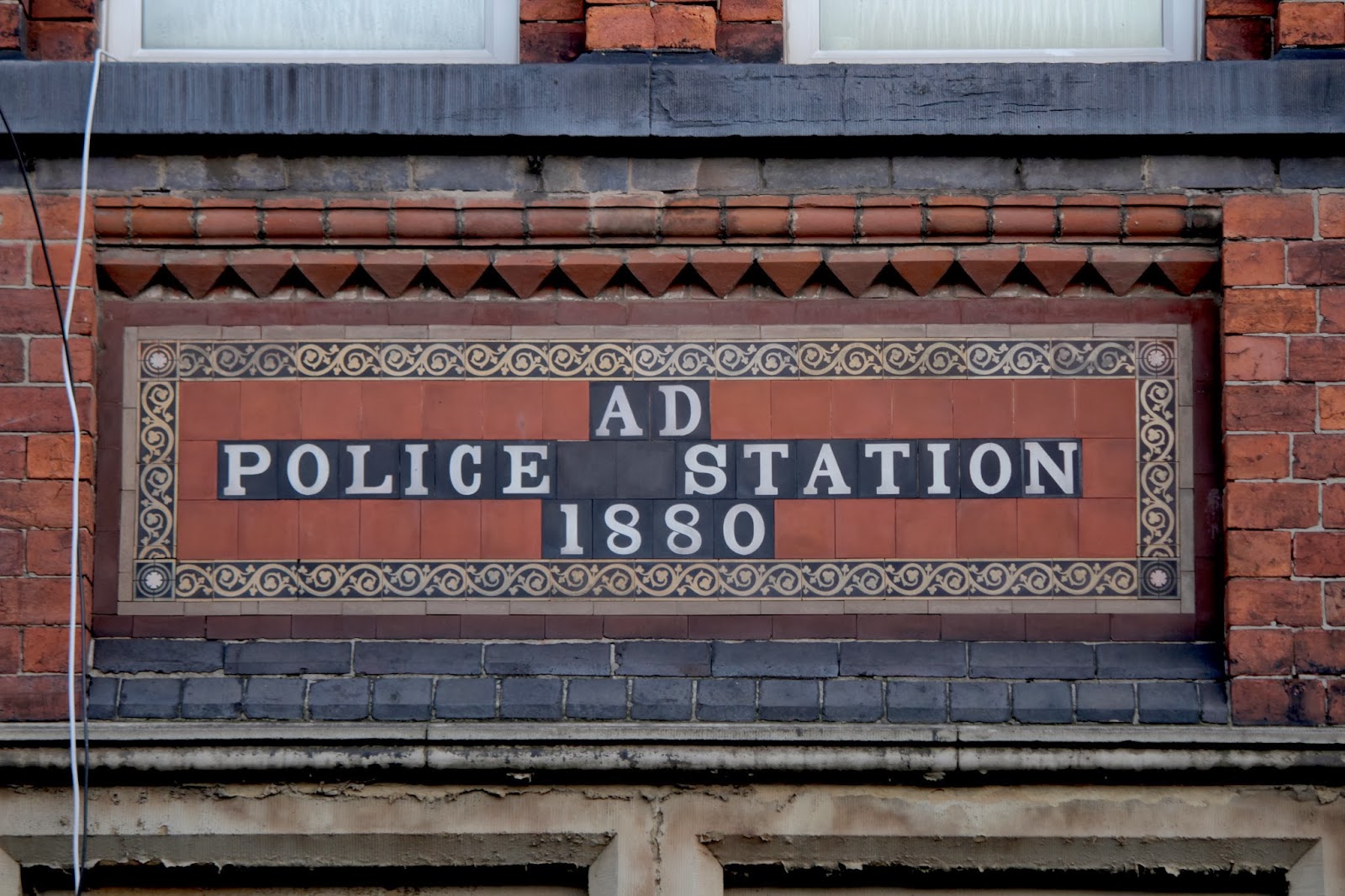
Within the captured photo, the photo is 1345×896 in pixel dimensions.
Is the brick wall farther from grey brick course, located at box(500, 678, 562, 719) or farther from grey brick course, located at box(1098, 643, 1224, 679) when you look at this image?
grey brick course, located at box(1098, 643, 1224, 679)

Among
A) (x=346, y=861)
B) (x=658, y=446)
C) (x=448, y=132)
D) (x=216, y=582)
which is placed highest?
(x=448, y=132)

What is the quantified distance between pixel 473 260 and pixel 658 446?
0.86 m

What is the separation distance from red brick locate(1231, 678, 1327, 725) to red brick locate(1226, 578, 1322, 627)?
0.65 feet

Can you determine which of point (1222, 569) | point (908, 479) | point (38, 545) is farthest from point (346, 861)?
point (1222, 569)

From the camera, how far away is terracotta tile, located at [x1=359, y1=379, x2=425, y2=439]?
6.04m

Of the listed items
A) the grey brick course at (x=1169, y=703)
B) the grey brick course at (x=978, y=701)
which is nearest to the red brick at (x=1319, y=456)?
the grey brick course at (x=1169, y=703)

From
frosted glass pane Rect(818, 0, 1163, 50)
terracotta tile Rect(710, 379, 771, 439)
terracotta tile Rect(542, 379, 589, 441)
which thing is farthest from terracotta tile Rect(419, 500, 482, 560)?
frosted glass pane Rect(818, 0, 1163, 50)

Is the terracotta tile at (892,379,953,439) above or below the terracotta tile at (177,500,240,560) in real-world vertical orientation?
above

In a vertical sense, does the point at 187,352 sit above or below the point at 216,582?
above

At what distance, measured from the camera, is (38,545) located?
5879mm

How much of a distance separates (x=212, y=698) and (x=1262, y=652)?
3290 mm

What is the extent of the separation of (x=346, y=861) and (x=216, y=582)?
99 cm

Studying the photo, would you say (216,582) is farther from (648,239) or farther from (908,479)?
(908,479)

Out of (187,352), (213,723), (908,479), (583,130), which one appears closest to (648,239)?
(583,130)
